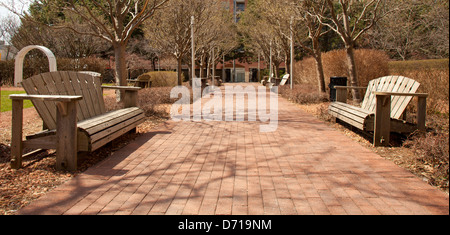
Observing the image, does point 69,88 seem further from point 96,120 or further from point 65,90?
point 96,120

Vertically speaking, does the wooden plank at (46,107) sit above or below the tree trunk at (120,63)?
below

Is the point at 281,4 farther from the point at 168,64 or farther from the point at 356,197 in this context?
the point at 168,64

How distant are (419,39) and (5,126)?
95.0 feet

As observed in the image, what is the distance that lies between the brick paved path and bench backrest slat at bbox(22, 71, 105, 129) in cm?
87

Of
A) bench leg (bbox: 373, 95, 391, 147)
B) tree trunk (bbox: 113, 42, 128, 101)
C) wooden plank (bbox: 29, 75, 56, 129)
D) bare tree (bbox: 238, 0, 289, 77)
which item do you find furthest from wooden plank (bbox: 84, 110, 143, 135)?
bare tree (bbox: 238, 0, 289, 77)

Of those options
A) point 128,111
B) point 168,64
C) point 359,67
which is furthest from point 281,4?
point 168,64

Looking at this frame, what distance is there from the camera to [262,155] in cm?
580

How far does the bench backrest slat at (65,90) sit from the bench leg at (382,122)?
470 cm

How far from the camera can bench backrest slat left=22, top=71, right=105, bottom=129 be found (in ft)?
16.2

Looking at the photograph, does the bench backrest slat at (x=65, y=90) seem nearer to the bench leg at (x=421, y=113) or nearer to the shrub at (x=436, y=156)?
the shrub at (x=436, y=156)

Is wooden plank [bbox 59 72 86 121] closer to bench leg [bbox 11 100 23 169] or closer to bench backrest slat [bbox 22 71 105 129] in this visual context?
bench backrest slat [bbox 22 71 105 129]

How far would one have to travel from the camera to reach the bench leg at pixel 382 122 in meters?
6.12

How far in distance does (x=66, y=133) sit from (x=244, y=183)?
7.41 ft

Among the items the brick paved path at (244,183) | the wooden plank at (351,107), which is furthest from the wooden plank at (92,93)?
the wooden plank at (351,107)
